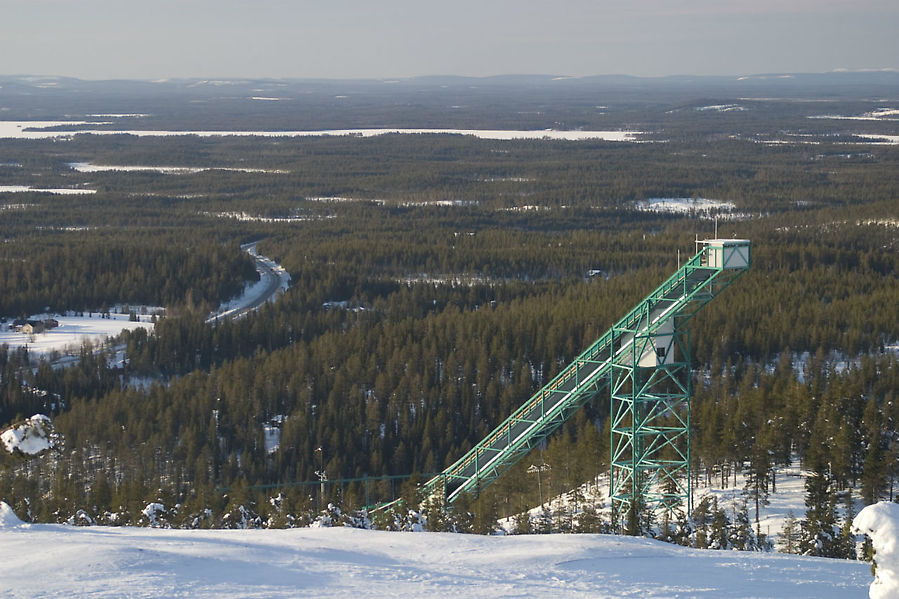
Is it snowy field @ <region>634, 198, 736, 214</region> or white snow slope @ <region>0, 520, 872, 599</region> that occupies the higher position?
white snow slope @ <region>0, 520, 872, 599</region>

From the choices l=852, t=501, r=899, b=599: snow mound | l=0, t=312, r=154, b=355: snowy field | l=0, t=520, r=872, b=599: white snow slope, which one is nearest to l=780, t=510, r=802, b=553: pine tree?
l=0, t=520, r=872, b=599: white snow slope

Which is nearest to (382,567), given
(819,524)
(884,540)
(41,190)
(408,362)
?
(884,540)

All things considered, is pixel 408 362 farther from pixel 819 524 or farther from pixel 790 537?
pixel 819 524

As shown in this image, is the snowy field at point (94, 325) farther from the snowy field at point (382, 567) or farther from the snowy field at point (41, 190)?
the snowy field at point (41, 190)

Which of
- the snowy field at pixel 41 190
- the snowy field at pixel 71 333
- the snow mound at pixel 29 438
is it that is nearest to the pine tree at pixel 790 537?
the snow mound at pixel 29 438

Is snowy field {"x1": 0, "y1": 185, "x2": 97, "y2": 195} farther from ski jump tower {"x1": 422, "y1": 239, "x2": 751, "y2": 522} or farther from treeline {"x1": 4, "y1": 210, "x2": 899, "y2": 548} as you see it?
ski jump tower {"x1": 422, "y1": 239, "x2": 751, "y2": 522}

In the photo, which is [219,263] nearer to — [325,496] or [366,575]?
[325,496]

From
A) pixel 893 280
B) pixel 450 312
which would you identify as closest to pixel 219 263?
pixel 450 312
